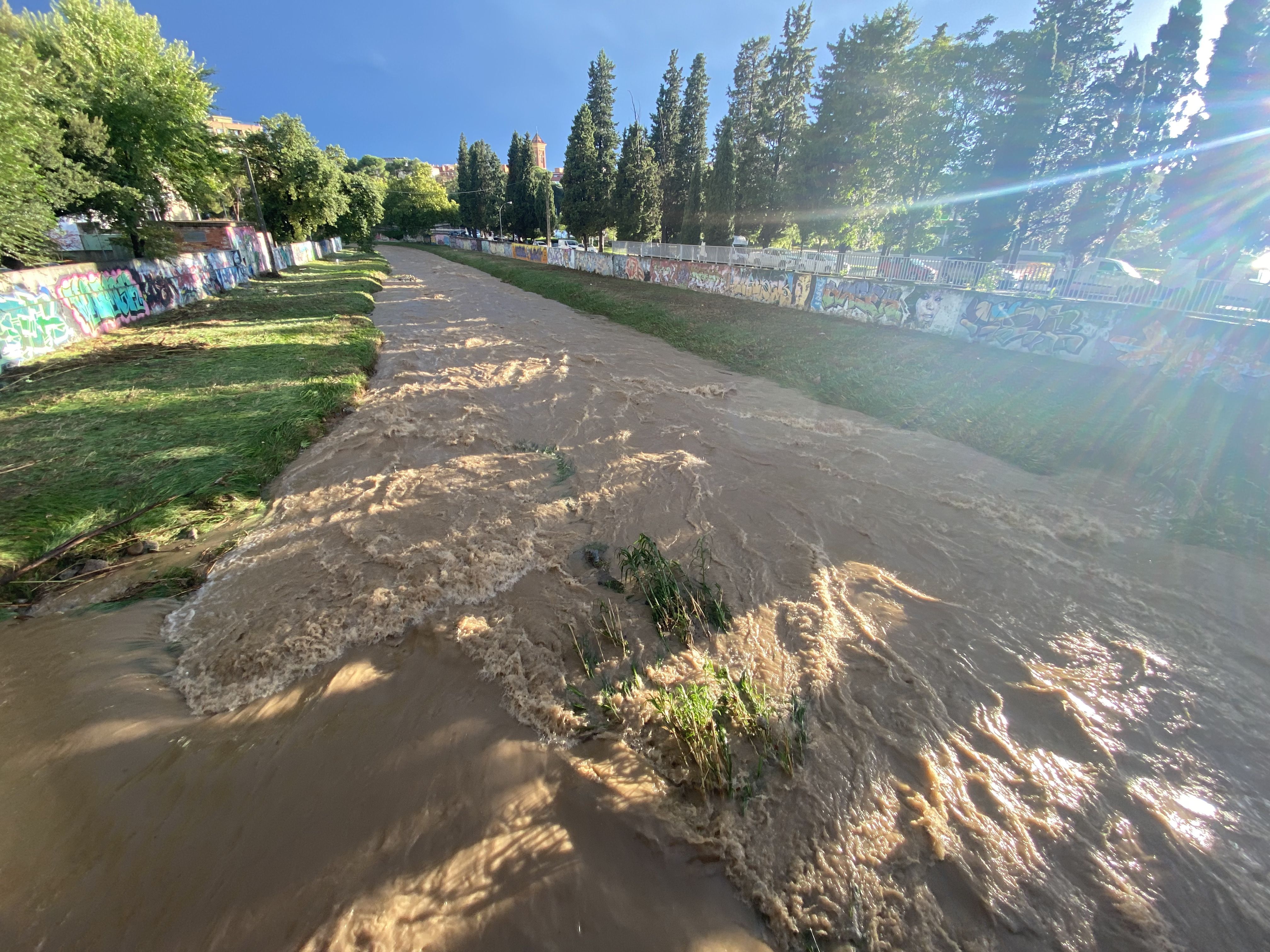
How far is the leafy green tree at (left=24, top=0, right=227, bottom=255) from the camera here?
50.5 ft

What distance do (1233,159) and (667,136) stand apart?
115ft

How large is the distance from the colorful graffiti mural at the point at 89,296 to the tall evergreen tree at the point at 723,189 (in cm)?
2911

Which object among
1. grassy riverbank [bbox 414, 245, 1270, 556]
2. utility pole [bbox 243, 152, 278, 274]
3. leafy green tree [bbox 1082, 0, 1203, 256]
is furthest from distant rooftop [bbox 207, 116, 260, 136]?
leafy green tree [bbox 1082, 0, 1203, 256]

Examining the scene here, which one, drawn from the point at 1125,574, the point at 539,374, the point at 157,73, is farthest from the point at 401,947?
the point at 157,73

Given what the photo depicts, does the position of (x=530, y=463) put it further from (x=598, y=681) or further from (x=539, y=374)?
(x=539, y=374)

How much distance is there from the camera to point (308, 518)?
697 centimetres

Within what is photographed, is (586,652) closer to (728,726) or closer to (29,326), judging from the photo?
(728,726)

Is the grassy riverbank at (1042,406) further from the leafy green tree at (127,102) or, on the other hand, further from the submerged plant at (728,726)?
the leafy green tree at (127,102)

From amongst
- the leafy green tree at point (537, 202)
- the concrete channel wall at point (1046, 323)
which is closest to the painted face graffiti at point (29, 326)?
the concrete channel wall at point (1046, 323)

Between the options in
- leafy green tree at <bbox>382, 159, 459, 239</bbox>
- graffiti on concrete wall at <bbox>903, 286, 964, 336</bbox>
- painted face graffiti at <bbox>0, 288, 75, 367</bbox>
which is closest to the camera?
painted face graffiti at <bbox>0, 288, 75, 367</bbox>

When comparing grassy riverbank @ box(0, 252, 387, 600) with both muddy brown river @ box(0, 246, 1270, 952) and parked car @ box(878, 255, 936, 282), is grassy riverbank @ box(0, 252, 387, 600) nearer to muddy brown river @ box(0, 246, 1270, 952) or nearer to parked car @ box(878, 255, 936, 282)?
muddy brown river @ box(0, 246, 1270, 952)

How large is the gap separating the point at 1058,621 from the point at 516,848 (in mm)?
6123

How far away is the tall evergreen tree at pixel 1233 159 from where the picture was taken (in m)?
19.9

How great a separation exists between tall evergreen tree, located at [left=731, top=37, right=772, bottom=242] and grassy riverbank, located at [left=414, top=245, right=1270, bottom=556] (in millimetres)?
17229
